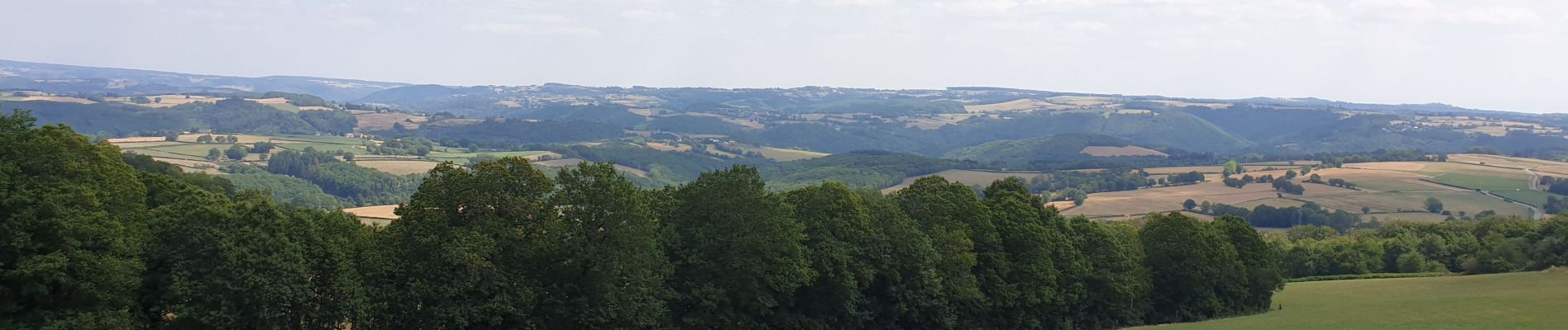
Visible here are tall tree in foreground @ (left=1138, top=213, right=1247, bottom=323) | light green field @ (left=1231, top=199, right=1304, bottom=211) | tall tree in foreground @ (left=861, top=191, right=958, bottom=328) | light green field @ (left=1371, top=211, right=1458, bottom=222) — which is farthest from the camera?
light green field @ (left=1231, top=199, right=1304, bottom=211)

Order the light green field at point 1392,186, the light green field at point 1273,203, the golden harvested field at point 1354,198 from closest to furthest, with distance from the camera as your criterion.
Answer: the golden harvested field at point 1354,198 → the light green field at point 1273,203 → the light green field at point 1392,186

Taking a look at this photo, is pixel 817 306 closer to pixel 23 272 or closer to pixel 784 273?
pixel 784 273

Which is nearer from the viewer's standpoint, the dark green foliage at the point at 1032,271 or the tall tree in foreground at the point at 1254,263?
the dark green foliage at the point at 1032,271

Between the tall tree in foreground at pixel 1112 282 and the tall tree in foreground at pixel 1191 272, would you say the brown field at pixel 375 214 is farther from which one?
the tall tree in foreground at pixel 1191 272

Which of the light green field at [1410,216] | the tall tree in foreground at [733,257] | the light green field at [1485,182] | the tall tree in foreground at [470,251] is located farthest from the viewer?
the light green field at [1485,182]

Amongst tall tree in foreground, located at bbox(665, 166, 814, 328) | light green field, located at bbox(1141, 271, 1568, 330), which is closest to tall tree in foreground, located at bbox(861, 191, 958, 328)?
tall tree in foreground, located at bbox(665, 166, 814, 328)

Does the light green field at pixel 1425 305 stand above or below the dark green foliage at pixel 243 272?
below

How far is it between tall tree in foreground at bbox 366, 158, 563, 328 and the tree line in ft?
0.26

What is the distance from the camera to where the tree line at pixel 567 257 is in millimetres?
33219

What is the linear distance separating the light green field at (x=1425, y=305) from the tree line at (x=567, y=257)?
6.16 metres

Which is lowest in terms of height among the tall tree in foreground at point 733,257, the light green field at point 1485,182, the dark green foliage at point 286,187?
the dark green foliage at point 286,187

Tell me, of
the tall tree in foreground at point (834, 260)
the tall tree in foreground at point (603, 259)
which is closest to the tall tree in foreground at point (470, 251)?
the tall tree in foreground at point (603, 259)

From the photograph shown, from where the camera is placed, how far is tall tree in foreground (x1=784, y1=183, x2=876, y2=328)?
48188mm

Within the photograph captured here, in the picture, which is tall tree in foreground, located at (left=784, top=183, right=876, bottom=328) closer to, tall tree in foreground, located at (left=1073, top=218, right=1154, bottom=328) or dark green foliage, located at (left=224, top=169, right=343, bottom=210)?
Result: tall tree in foreground, located at (left=1073, top=218, right=1154, bottom=328)
